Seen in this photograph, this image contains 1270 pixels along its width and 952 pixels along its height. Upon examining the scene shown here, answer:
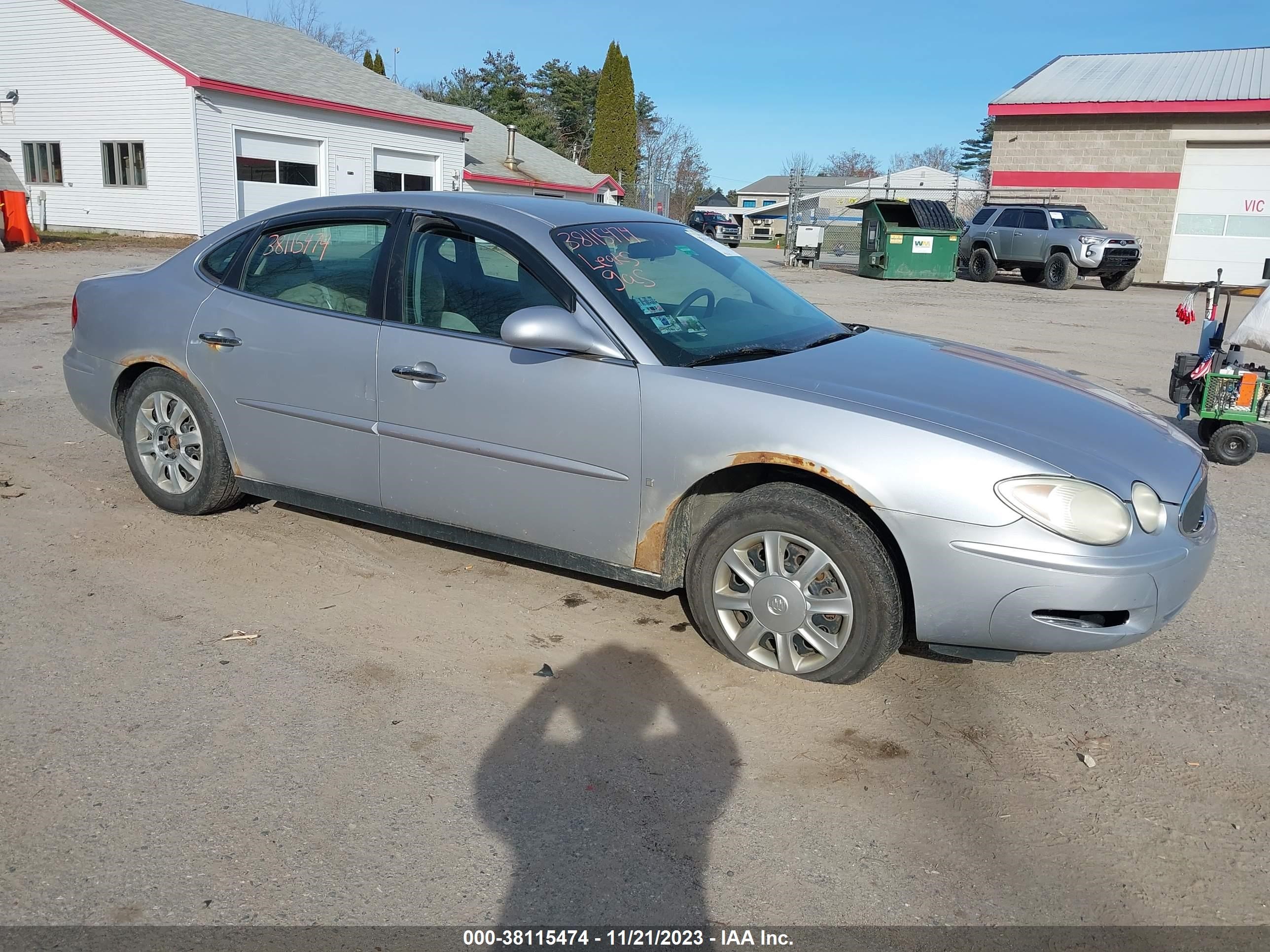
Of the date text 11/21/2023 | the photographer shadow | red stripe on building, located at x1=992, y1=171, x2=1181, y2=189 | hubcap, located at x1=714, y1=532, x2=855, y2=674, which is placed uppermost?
red stripe on building, located at x1=992, y1=171, x2=1181, y2=189

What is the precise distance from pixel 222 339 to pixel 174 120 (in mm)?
24379

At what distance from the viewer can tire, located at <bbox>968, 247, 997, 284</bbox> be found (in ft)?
86.3

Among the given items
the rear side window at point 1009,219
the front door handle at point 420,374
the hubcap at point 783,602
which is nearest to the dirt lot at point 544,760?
the hubcap at point 783,602

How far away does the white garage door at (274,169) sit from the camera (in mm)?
27359

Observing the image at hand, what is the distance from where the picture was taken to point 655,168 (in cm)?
6962

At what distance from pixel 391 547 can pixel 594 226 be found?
182 cm

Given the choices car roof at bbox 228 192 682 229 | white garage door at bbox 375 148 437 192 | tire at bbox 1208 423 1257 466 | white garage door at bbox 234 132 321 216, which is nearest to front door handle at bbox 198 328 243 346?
car roof at bbox 228 192 682 229

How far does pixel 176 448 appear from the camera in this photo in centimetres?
520

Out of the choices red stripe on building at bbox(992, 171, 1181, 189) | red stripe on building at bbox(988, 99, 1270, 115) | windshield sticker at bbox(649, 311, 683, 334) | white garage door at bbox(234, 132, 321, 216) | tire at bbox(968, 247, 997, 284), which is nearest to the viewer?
windshield sticker at bbox(649, 311, 683, 334)

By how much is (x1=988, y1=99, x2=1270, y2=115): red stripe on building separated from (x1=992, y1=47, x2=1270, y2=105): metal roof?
0.11 meters

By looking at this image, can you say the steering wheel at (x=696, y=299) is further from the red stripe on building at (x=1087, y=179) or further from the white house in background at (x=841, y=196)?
the white house in background at (x=841, y=196)

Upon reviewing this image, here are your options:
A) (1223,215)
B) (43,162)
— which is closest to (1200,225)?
(1223,215)

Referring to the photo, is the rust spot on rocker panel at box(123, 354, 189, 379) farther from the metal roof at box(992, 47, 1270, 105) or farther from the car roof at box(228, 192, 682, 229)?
the metal roof at box(992, 47, 1270, 105)

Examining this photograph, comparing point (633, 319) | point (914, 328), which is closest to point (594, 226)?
point (633, 319)
